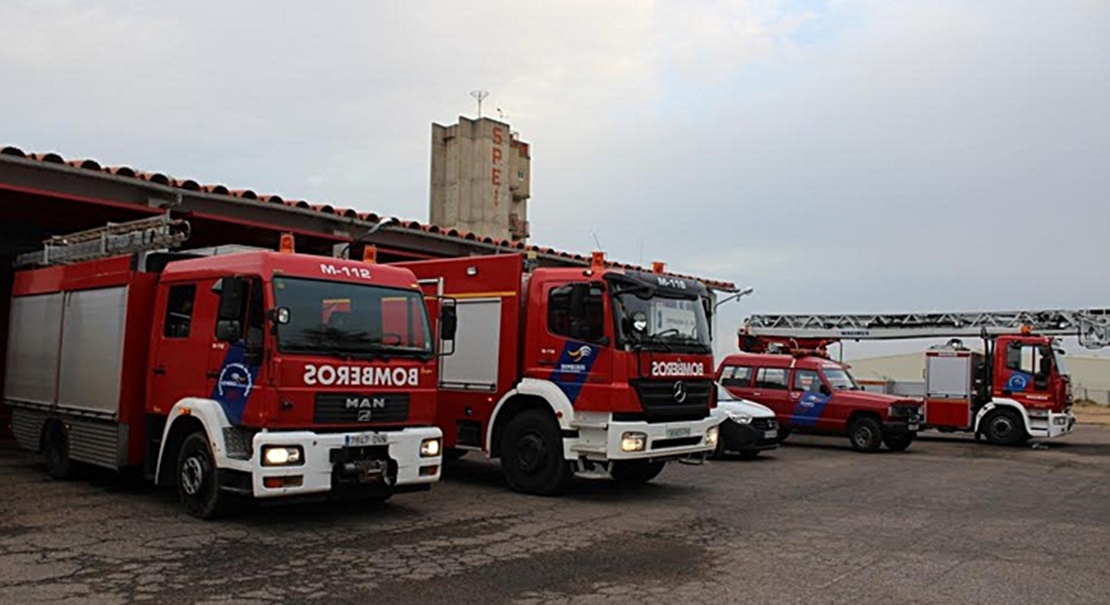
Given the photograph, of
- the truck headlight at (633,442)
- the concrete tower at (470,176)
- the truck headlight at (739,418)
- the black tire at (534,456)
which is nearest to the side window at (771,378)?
the truck headlight at (739,418)

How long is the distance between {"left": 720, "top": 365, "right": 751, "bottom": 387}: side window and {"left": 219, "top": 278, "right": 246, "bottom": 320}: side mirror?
1352 cm

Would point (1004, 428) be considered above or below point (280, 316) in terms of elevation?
below

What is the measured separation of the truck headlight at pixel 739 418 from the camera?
1597 centimetres

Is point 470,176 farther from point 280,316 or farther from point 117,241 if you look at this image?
point 280,316

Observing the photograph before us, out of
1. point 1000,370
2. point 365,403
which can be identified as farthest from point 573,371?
point 1000,370

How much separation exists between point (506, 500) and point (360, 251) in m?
7.83

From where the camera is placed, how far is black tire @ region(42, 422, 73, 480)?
11281mm

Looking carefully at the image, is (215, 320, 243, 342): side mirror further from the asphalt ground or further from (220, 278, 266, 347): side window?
the asphalt ground

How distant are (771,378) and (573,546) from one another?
12.4m

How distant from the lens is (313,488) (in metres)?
8.47

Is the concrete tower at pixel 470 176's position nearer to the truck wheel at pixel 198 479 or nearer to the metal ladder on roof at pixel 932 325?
the metal ladder on roof at pixel 932 325

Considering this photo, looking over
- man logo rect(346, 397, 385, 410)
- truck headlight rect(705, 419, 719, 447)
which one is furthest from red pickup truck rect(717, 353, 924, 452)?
man logo rect(346, 397, 385, 410)

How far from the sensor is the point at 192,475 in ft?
29.7

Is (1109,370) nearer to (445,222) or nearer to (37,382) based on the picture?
(445,222)
